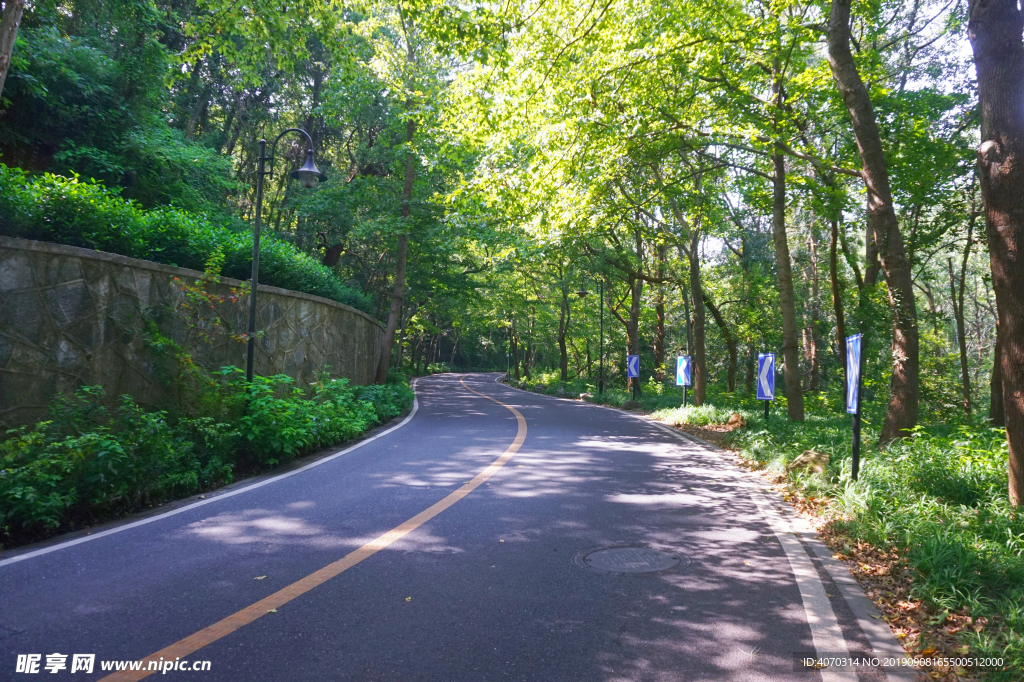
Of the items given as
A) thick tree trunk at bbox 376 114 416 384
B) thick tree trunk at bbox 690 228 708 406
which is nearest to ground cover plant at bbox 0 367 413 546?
thick tree trunk at bbox 376 114 416 384

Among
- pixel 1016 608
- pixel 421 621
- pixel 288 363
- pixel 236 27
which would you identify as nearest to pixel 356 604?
pixel 421 621

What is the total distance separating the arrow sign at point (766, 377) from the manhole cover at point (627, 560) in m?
8.45

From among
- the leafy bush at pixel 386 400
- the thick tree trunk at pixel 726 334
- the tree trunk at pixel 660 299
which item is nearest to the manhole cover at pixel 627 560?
the leafy bush at pixel 386 400

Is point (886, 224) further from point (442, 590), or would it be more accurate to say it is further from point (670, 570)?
point (442, 590)

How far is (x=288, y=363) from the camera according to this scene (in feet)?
45.6

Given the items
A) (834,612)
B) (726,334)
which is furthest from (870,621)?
(726,334)

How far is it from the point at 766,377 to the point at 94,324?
39.3ft

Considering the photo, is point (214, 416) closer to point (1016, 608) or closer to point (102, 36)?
point (1016, 608)

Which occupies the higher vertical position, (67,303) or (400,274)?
(400,274)

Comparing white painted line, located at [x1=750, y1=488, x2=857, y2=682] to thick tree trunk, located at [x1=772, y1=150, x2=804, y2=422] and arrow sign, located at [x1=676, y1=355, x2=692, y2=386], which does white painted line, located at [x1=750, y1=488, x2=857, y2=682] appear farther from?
arrow sign, located at [x1=676, y1=355, x2=692, y2=386]

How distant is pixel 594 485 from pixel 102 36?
15843 millimetres

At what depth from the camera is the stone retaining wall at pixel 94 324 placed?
7344 mm

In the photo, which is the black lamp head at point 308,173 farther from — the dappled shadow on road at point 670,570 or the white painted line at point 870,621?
the white painted line at point 870,621

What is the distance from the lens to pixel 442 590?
450cm
